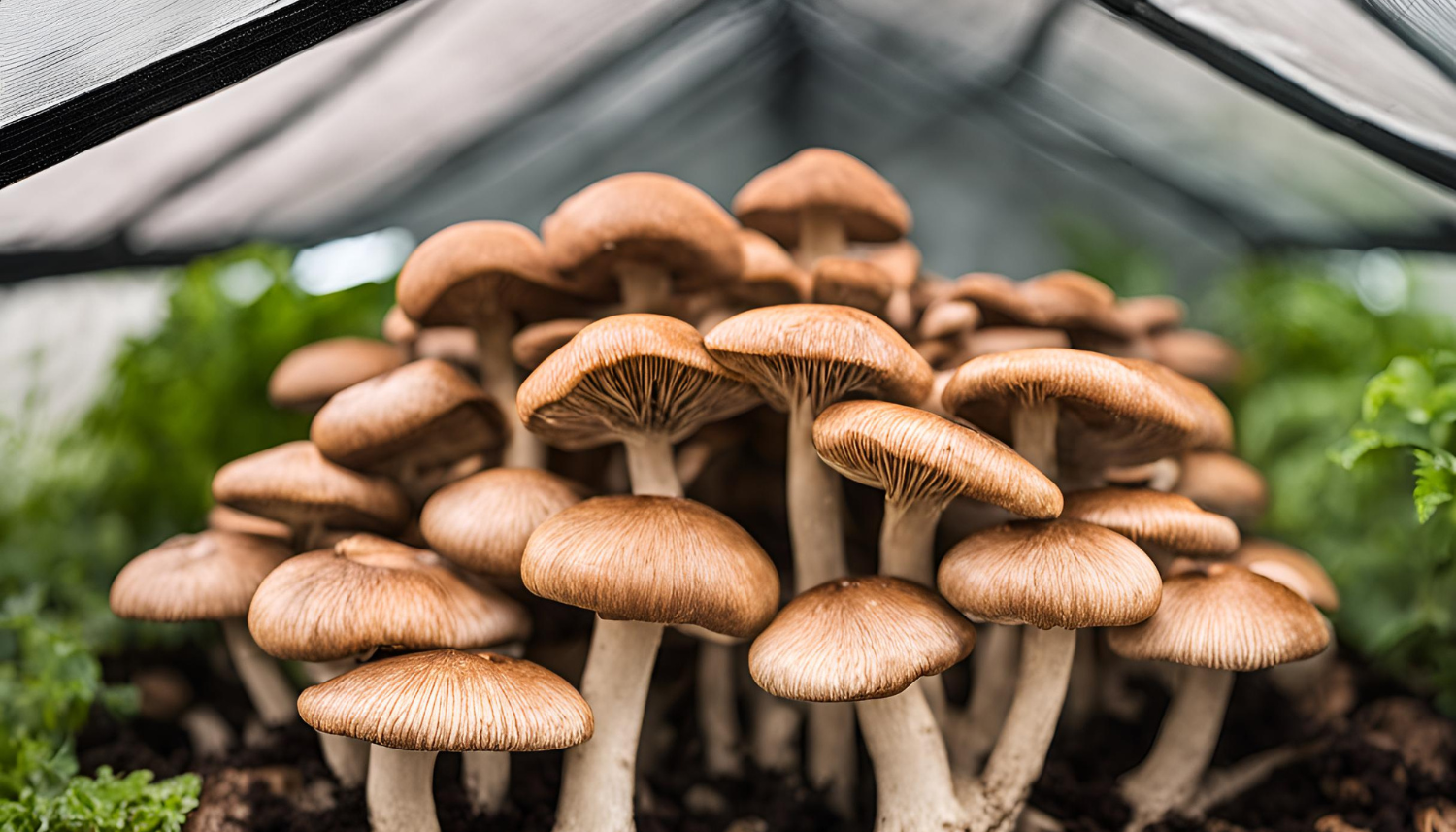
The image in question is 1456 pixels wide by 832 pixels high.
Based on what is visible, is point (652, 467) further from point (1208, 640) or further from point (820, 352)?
point (1208, 640)

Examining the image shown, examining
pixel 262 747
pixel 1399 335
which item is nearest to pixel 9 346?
pixel 262 747

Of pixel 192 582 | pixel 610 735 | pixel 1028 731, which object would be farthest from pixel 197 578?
pixel 1028 731

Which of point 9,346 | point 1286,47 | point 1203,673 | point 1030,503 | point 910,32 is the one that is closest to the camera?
point 1030,503

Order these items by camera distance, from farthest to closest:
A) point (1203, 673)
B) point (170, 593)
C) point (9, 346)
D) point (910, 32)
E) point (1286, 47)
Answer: point (9, 346), point (910, 32), point (1203, 673), point (170, 593), point (1286, 47)

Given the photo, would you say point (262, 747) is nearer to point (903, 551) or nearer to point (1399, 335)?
point (903, 551)

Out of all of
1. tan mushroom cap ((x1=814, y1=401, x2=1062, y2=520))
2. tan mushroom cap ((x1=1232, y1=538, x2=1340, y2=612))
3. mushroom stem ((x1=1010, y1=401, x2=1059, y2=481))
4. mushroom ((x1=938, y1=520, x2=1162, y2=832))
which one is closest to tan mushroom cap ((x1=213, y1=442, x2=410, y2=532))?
tan mushroom cap ((x1=814, y1=401, x2=1062, y2=520))

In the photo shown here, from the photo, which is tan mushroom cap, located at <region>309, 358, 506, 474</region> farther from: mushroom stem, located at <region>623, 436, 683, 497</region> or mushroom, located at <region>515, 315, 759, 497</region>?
mushroom stem, located at <region>623, 436, 683, 497</region>
